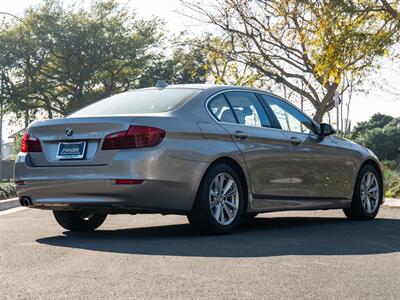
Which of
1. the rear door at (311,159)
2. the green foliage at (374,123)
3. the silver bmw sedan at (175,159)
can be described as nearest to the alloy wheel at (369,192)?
the rear door at (311,159)

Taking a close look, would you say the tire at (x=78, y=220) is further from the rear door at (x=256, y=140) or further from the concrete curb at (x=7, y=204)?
the concrete curb at (x=7, y=204)

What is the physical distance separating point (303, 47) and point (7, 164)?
3240cm

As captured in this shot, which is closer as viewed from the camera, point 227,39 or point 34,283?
point 34,283

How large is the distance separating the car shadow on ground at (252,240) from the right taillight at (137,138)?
2.93ft

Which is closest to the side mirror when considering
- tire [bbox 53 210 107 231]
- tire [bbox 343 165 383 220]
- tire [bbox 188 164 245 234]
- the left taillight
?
A: tire [bbox 343 165 383 220]

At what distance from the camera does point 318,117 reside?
29.7 m

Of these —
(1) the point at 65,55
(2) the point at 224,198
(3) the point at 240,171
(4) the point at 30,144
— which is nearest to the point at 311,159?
(3) the point at 240,171

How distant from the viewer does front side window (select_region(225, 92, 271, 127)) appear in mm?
8914

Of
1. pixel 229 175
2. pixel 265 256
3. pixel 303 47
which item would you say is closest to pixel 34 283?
pixel 265 256

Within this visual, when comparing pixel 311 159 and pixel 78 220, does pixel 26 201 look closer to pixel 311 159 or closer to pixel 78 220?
pixel 78 220

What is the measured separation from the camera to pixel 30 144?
835 centimetres

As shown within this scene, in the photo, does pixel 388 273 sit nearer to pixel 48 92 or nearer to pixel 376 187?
pixel 376 187

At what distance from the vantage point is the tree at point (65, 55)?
4912 cm

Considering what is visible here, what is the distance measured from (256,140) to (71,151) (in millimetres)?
2009
